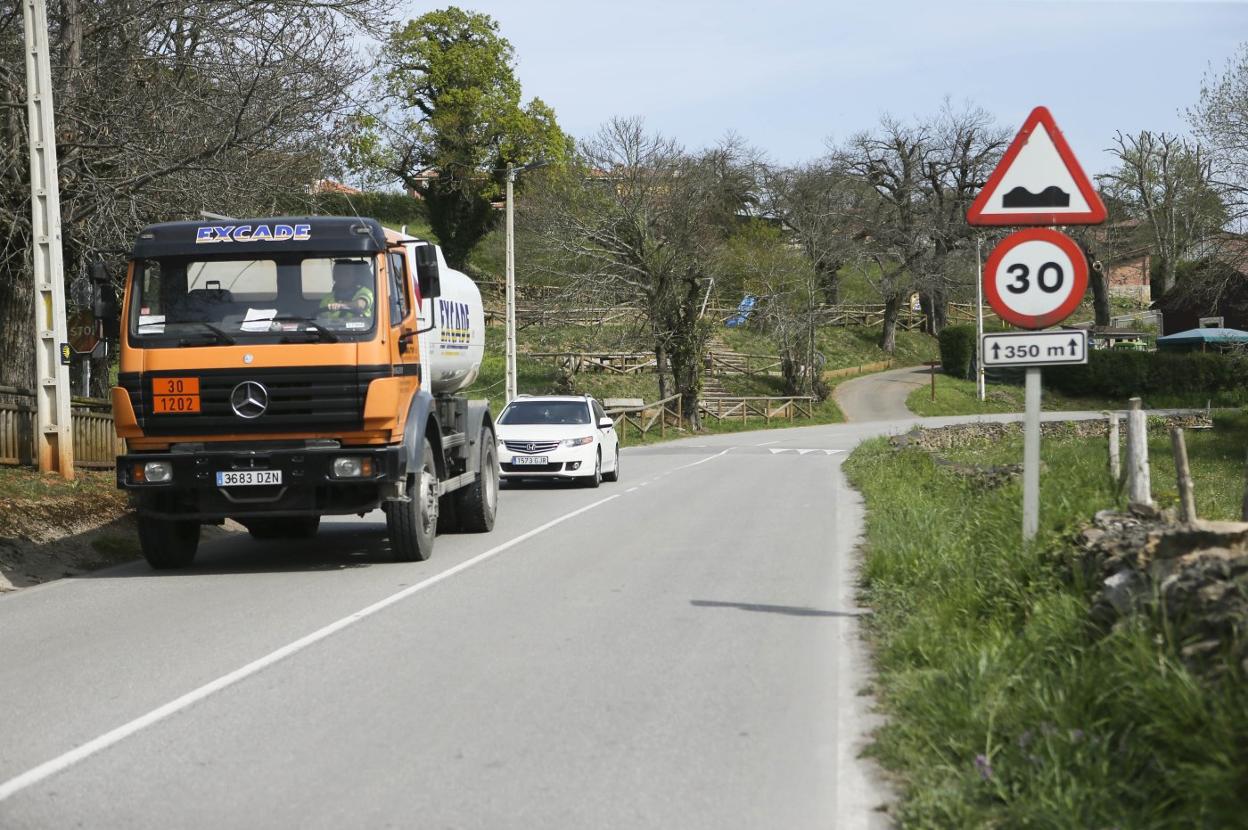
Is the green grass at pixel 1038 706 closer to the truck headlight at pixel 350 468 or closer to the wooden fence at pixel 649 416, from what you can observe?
the truck headlight at pixel 350 468

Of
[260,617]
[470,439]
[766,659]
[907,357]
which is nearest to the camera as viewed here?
[766,659]

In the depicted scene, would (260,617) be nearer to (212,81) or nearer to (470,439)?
(470,439)

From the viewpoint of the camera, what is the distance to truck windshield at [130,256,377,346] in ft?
38.2

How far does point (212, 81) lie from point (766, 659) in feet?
53.2

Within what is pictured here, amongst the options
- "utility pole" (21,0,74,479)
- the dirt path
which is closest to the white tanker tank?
"utility pole" (21,0,74,479)

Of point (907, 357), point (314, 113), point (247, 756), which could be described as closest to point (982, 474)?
point (314, 113)

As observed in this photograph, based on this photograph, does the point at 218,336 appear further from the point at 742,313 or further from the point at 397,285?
the point at 742,313

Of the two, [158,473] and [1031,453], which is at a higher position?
[1031,453]

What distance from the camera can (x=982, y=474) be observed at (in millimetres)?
17016

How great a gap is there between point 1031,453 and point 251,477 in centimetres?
651

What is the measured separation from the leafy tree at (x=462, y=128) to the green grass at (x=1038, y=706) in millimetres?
59733

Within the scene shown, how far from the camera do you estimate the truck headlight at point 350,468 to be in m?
11.6

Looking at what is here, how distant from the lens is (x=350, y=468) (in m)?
11.6

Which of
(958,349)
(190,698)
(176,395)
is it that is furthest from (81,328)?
(958,349)
